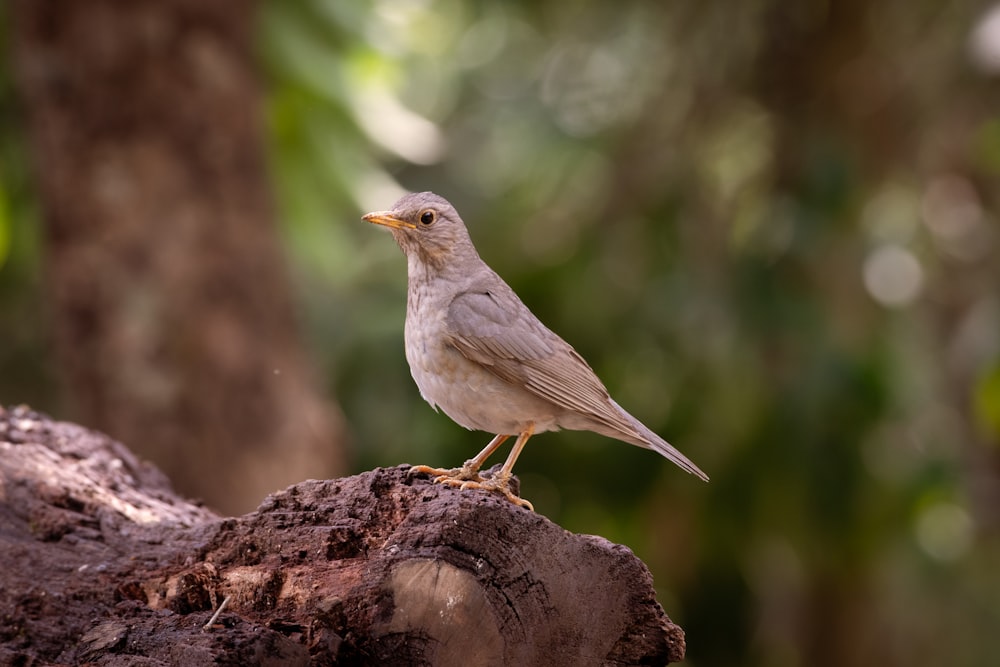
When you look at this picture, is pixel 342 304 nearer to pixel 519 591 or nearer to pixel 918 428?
pixel 918 428

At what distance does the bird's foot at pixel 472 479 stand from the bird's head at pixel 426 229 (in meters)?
0.97

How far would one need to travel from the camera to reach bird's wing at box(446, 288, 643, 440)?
4.24 m

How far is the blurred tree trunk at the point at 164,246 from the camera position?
7570mm

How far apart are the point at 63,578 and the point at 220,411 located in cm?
413

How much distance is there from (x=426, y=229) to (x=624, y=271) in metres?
5.74

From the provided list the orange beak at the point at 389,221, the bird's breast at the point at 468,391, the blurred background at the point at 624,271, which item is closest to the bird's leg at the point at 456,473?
the bird's breast at the point at 468,391

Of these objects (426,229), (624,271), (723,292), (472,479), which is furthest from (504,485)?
(624,271)

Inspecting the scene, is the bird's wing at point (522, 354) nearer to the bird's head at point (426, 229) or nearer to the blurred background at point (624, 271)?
the bird's head at point (426, 229)

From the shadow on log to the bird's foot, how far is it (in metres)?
0.14

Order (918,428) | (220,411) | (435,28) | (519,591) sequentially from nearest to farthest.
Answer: (519,591), (220,411), (918,428), (435,28)

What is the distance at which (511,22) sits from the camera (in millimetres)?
13078

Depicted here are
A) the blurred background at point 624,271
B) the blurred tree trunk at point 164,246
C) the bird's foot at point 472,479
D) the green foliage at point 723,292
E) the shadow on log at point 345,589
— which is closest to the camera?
the shadow on log at point 345,589

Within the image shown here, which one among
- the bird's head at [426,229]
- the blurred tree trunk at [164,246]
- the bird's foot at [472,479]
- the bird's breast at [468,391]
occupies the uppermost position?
the blurred tree trunk at [164,246]

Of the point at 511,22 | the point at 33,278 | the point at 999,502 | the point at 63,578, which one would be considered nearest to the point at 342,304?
the point at 33,278
